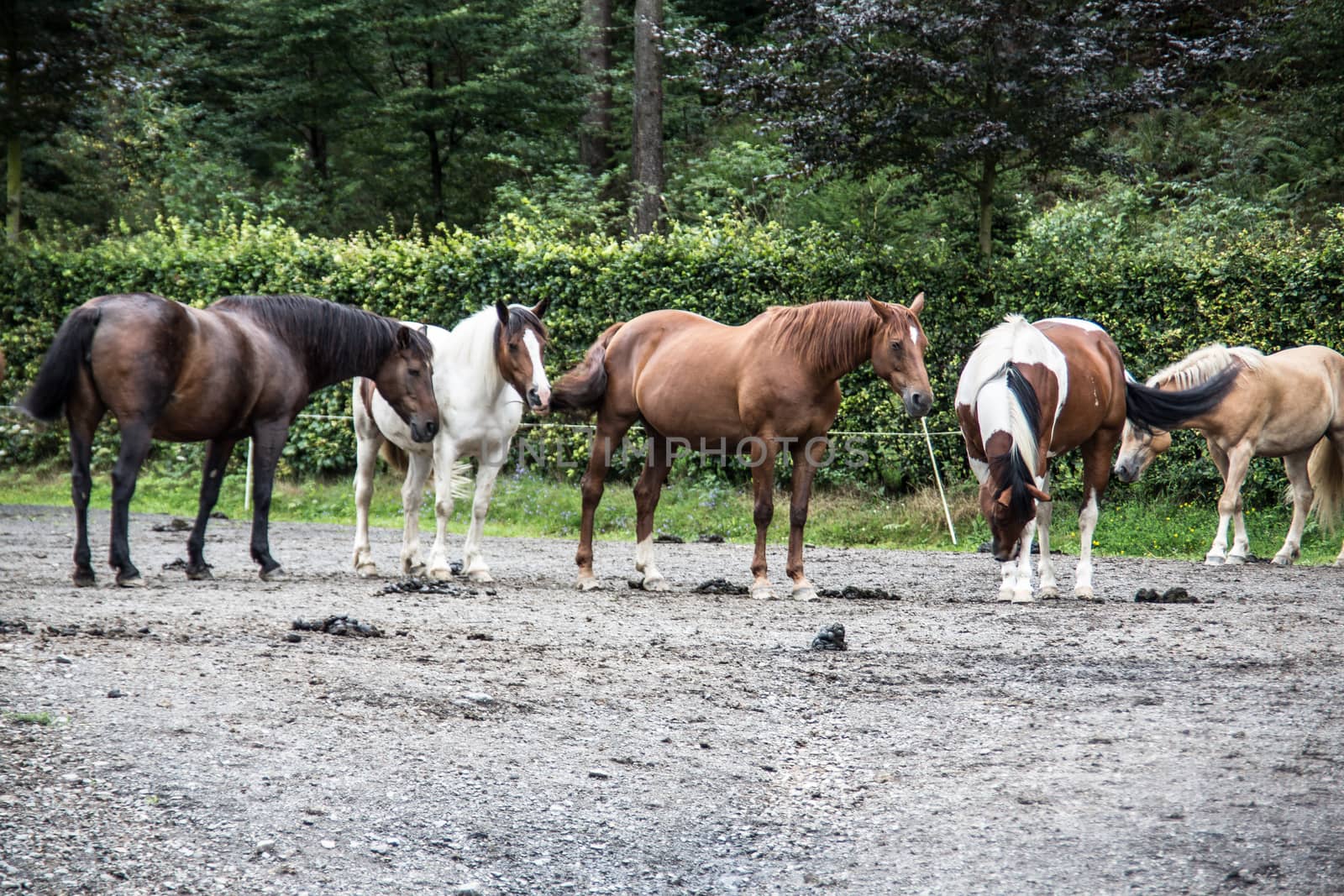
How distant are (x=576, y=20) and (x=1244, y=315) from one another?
16.4 meters

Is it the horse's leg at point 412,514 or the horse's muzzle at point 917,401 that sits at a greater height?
the horse's muzzle at point 917,401

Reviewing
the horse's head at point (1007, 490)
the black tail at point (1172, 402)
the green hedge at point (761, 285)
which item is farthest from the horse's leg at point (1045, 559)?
the green hedge at point (761, 285)

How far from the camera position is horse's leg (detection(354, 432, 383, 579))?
9.53 meters

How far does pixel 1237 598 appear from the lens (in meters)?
8.45

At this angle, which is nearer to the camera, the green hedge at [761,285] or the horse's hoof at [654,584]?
the horse's hoof at [654,584]

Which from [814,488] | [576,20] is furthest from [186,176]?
[814,488]

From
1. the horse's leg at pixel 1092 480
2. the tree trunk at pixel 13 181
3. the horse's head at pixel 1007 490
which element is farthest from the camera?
the horse's leg at pixel 1092 480

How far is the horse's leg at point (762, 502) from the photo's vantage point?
8531mm

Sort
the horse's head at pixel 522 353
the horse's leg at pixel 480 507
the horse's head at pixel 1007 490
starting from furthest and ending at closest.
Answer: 1. the horse's leg at pixel 480 507
2. the horse's head at pixel 522 353
3. the horse's head at pixel 1007 490

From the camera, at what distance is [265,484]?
29.3 ft

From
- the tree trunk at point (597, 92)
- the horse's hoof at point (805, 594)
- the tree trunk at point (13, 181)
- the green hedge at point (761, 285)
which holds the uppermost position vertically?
the tree trunk at point (597, 92)

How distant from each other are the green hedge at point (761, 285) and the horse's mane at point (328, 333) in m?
5.38

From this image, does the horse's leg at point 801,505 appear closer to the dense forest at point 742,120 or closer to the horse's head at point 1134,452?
the horse's head at point 1134,452

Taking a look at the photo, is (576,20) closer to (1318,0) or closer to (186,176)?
(186,176)
